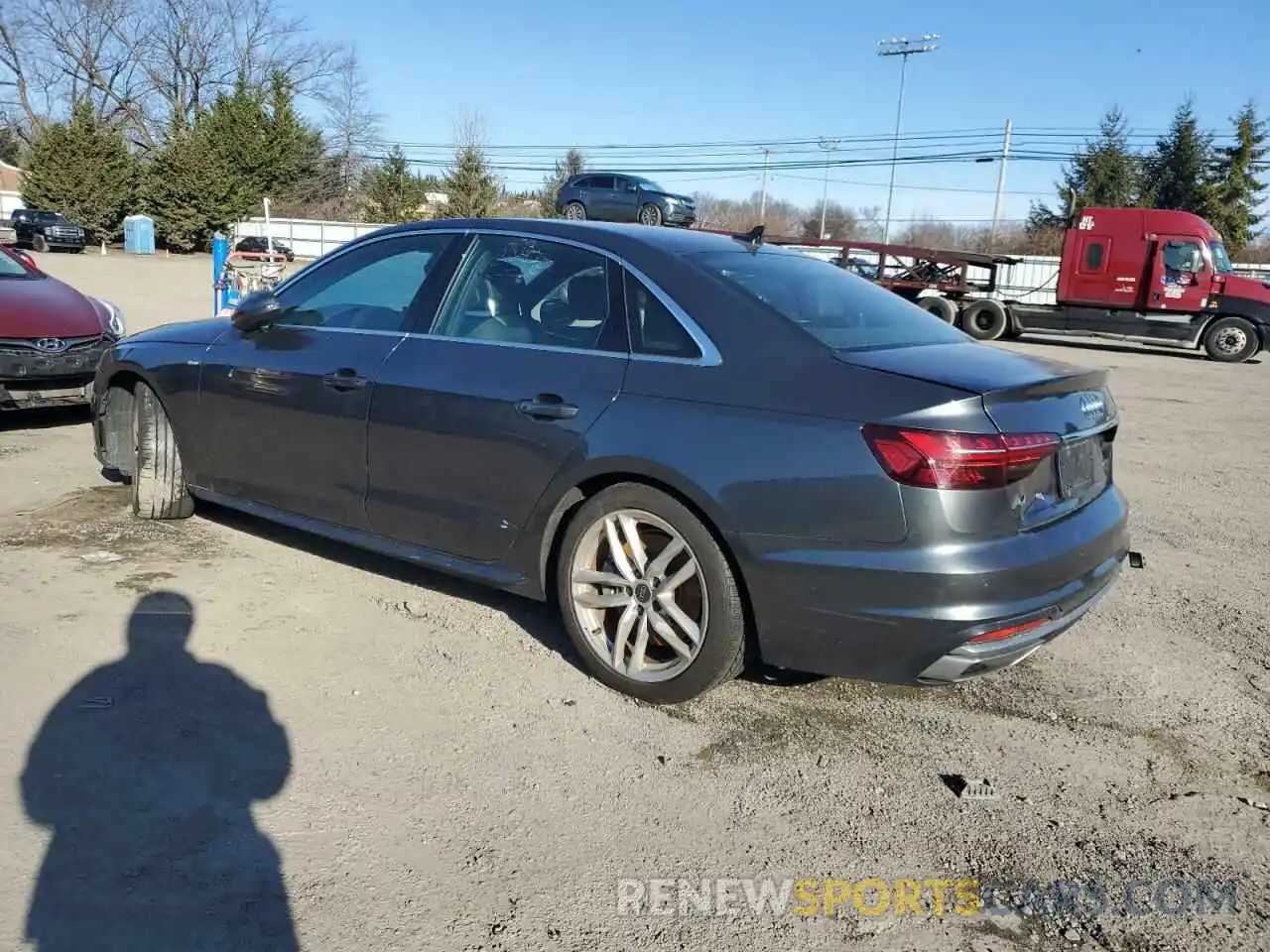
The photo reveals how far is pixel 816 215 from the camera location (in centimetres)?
8038

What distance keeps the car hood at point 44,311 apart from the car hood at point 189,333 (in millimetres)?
2457

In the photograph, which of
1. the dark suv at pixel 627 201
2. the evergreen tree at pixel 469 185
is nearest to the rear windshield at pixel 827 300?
the dark suv at pixel 627 201

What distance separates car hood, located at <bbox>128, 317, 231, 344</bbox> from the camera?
16.1 feet

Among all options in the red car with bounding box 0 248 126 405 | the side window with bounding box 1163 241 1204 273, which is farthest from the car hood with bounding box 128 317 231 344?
the side window with bounding box 1163 241 1204 273

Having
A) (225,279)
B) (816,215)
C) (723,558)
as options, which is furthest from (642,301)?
(816,215)

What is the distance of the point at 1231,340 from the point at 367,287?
20.2 m

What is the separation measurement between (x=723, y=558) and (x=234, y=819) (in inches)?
63.3

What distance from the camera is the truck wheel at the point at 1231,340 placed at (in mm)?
19578

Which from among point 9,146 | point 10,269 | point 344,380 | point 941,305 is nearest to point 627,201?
point 941,305

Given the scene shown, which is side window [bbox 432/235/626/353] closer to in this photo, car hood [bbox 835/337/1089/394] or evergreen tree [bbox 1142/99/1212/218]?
car hood [bbox 835/337/1089/394]

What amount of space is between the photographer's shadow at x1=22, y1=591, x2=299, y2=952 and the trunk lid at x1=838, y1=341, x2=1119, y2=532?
2.15 metres

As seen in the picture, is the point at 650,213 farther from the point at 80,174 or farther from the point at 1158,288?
the point at 80,174

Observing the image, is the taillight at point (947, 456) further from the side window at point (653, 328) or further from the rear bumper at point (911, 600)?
the side window at point (653, 328)

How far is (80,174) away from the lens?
44281 mm
